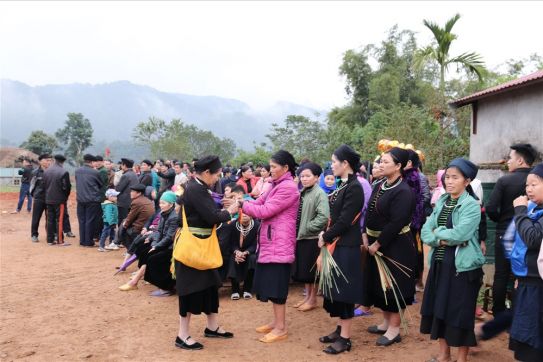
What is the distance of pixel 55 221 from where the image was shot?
34.9 ft

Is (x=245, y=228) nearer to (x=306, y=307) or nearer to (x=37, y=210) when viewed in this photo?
(x=306, y=307)

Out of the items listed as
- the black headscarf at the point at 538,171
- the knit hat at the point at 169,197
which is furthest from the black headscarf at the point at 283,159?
the knit hat at the point at 169,197

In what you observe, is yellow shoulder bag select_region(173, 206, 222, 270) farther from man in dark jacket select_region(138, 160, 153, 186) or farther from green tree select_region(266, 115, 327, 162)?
green tree select_region(266, 115, 327, 162)

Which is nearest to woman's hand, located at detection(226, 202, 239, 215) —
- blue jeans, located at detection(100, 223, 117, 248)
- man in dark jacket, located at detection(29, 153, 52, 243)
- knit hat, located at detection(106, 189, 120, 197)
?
knit hat, located at detection(106, 189, 120, 197)

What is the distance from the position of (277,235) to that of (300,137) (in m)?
27.9

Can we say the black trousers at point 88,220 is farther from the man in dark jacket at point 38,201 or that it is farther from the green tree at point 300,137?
the green tree at point 300,137

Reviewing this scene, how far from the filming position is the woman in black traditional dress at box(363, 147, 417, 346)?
443cm

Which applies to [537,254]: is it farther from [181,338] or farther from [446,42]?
[446,42]

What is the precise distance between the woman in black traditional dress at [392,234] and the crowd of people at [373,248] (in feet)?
0.04

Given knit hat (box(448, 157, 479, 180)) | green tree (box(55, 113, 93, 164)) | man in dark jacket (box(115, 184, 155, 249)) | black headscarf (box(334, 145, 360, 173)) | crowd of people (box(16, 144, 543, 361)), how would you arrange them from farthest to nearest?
green tree (box(55, 113, 93, 164)) < man in dark jacket (box(115, 184, 155, 249)) < black headscarf (box(334, 145, 360, 173)) < knit hat (box(448, 157, 479, 180)) < crowd of people (box(16, 144, 543, 361))

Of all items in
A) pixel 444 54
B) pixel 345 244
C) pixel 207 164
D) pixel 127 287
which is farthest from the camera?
pixel 444 54

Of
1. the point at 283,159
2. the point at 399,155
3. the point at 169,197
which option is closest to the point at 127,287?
the point at 169,197

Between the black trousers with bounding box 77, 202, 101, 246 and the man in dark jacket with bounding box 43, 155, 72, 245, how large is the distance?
39 centimetres

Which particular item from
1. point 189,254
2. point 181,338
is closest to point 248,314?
point 181,338
